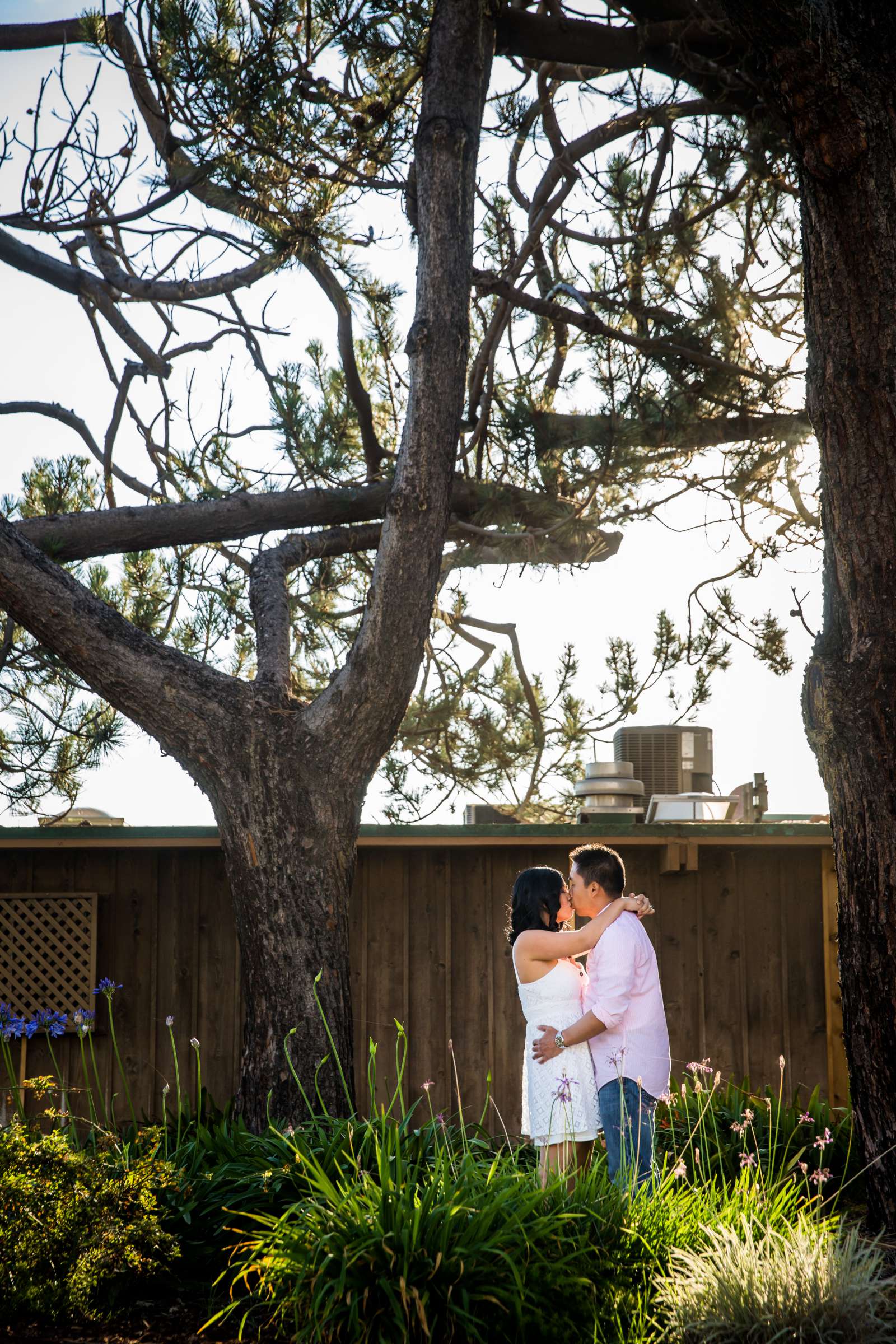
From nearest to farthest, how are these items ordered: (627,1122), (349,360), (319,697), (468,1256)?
1. (468,1256)
2. (627,1122)
3. (319,697)
4. (349,360)

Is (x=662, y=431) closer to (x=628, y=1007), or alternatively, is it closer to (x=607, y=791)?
(x=607, y=791)

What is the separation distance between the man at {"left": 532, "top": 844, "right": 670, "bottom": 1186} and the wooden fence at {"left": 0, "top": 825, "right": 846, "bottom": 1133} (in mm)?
2875

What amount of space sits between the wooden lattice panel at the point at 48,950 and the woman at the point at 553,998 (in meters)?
3.48

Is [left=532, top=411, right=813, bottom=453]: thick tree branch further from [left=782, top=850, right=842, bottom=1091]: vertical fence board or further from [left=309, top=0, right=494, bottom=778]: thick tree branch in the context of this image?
[left=782, top=850, right=842, bottom=1091]: vertical fence board

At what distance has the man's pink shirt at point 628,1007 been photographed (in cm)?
388

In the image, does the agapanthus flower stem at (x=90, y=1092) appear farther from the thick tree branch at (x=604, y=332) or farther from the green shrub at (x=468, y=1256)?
the thick tree branch at (x=604, y=332)

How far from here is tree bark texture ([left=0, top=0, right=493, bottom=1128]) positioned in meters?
4.77

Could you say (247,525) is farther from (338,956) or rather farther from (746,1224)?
(746,1224)

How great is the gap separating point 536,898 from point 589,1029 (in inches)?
18.3

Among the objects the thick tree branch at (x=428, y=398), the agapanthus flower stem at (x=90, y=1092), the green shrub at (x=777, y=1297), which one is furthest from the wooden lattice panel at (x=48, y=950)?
the green shrub at (x=777, y=1297)

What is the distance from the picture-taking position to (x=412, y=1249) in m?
2.81

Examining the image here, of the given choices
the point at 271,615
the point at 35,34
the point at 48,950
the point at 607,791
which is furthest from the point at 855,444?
the point at 48,950

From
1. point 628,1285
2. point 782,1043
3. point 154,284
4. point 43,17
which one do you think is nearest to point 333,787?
point 628,1285

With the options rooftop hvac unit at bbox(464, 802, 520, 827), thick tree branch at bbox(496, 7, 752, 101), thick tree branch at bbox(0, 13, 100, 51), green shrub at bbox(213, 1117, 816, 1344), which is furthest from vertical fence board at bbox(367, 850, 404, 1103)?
thick tree branch at bbox(0, 13, 100, 51)
